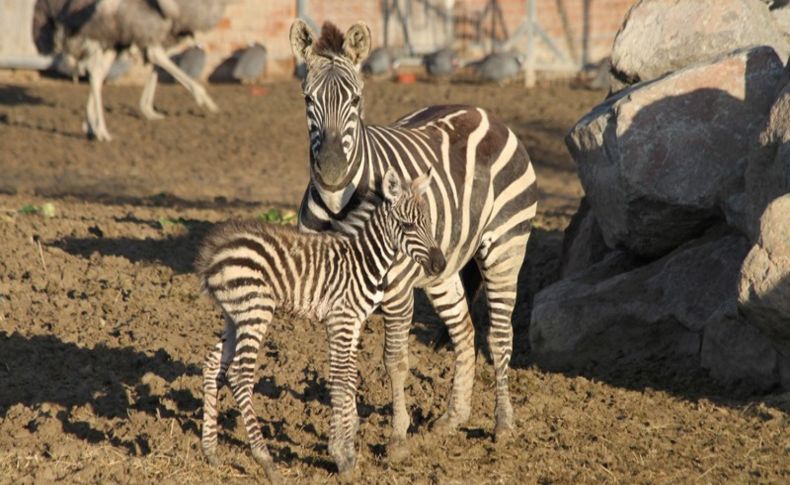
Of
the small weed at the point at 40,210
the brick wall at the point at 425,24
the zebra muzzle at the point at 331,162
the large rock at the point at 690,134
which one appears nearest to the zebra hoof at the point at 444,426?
the zebra muzzle at the point at 331,162

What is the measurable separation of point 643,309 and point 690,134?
1.22 metres

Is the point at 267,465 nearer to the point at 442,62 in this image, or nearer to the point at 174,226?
the point at 174,226

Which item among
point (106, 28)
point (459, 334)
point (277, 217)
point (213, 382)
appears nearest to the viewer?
point (213, 382)

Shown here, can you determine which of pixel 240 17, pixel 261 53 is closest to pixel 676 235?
pixel 261 53

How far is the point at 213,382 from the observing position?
624cm

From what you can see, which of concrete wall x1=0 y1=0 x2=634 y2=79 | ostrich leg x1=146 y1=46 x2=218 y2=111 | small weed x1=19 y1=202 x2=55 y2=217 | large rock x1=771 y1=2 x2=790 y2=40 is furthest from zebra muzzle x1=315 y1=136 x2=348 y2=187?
concrete wall x1=0 y1=0 x2=634 y2=79

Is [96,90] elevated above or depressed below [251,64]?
above

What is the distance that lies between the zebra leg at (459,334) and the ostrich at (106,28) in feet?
37.3

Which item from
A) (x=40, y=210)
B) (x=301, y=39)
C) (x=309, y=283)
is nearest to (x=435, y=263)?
(x=309, y=283)

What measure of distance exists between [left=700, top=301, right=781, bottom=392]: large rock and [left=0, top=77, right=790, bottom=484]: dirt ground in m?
0.11

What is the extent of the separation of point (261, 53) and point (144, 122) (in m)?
4.24

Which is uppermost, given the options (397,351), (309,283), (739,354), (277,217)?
(309,283)

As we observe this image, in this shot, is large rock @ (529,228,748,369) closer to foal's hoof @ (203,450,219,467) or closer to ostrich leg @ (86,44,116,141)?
foal's hoof @ (203,450,219,467)

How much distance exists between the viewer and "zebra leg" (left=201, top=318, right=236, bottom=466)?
6223mm
